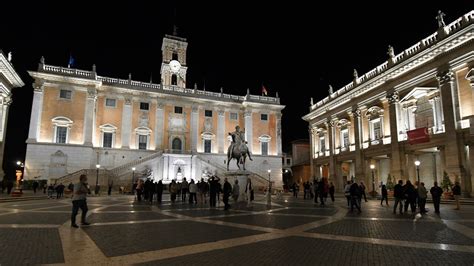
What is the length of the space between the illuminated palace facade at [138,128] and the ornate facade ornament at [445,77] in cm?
2705

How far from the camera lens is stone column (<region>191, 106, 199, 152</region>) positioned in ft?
158

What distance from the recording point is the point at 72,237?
297 inches

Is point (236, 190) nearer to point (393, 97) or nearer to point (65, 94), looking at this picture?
point (393, 97)

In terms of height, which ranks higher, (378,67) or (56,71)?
(56,71)

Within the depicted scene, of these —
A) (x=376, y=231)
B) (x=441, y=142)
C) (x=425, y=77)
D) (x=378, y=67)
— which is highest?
(x=378, y=67)

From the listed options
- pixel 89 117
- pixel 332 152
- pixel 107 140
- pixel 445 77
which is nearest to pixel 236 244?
pixel 445 77

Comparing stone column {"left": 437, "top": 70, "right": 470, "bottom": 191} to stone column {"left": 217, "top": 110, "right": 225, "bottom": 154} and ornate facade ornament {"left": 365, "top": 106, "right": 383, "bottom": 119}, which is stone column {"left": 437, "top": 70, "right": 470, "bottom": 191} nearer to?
ornate facade ornament {"left": 365, "top": 106, "right": 383, "bottom": 119}

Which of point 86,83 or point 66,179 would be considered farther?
point 86,83

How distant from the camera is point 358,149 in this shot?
34.0 m

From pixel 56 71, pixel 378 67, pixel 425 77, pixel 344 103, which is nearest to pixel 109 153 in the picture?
pixel 56 71

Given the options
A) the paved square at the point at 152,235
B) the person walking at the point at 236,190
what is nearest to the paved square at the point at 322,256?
the paved square at the point at 152,235

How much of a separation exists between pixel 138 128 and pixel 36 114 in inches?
519

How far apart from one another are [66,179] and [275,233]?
114 feet

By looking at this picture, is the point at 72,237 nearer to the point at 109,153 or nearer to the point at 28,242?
the point at 28,242
